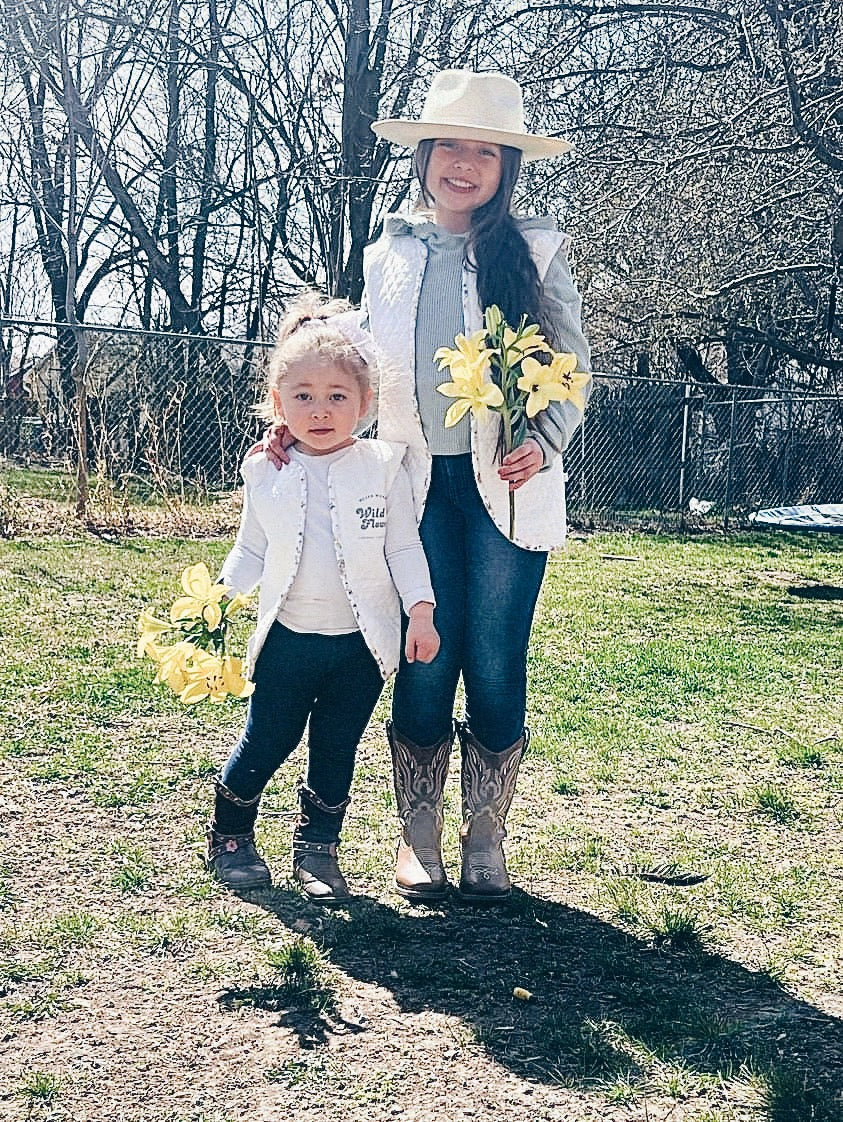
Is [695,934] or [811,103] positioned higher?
[811,103]

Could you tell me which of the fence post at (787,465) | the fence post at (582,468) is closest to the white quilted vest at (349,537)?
the fence post at (582,468)

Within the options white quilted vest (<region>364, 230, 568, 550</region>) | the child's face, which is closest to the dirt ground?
white quilted vest (<region>364, 230, 568, 550</region>)

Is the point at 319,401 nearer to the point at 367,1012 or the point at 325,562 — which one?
the point at 325,562

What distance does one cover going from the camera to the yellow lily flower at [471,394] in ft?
9.04

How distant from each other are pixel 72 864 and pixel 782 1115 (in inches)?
→ 76.0

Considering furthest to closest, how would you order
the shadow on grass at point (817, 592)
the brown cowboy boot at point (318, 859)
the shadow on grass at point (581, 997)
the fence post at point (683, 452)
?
1. the fence post at point (683, 452)
2. the shadow on grass at point (817, 592)
3. the brown cowboy boot at point (318, 859)
4. the shadow on grass at point (581, 997)

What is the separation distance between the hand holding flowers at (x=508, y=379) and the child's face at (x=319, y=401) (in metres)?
0.25

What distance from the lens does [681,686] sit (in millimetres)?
5664

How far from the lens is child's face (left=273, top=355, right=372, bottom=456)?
2.95 metres

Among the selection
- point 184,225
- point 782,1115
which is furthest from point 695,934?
point 184,225

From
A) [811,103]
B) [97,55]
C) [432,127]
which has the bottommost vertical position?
[432,127]

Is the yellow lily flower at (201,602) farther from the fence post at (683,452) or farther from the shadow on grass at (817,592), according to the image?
the fence post at (683,452)

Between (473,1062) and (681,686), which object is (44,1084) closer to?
(473,1062)

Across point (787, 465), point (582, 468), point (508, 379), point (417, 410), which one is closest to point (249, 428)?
point (582, 468)
